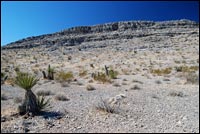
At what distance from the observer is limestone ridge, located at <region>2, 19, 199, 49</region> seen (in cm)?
7725

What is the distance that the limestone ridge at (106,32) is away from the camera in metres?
77.2

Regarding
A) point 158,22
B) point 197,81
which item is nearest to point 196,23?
point 158,22

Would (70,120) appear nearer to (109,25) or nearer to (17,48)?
(17,48)

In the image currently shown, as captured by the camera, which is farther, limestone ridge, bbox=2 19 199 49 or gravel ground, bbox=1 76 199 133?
limestone ridge, bbox=2 19 199 49

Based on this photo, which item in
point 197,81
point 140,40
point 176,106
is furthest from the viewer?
point 140,40

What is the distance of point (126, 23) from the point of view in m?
89.1

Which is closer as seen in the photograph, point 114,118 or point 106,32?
point 114,118

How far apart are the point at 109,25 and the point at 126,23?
14.4 ft

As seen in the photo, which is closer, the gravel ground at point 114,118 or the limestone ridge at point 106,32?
the gravel ground at point 114,118

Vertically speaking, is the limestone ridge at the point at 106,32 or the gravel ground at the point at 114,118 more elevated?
the limestone ridge at the point at 106,32

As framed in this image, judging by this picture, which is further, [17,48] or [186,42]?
[17,48]

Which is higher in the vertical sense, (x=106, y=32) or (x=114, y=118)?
(x=106, y=32)

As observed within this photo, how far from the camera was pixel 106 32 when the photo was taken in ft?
276

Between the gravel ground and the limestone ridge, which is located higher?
the limestone ridge
